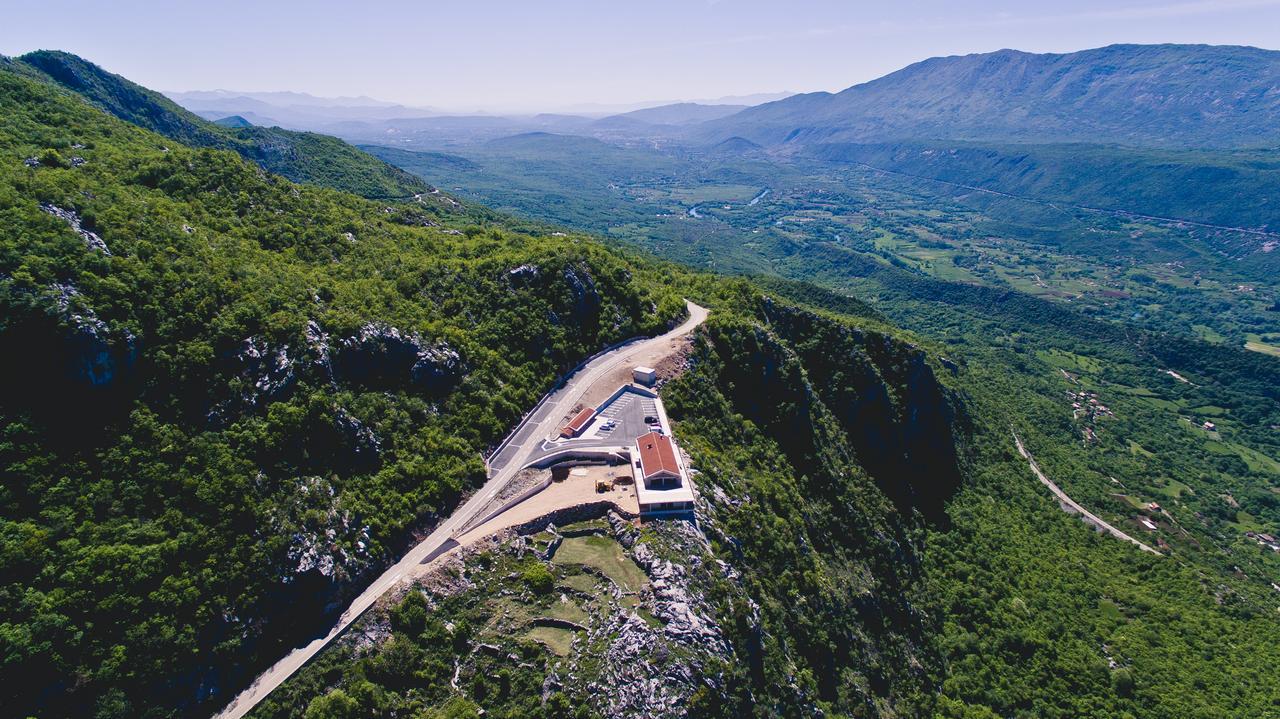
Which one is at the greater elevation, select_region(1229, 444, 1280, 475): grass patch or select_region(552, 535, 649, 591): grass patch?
select_region(552, 535, 649, 591): grass patch

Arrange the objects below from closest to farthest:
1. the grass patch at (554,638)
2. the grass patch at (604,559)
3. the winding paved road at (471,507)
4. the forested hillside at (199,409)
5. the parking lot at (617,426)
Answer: the forested hillside at (199,409) → the winding paved road at (471,507) → the grass patch at (554,638) → the grass patch at (604,559) → the parking lot at (617,426)

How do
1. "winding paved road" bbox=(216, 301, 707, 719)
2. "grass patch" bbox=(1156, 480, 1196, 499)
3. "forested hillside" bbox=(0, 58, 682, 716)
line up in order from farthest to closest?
"grass patch" bbox=(1156, 480, 1196, 499) → "winding paved road" bbox=(216, 301, 707, 719) → "forested hillside" bbox=(0, 58, 682, 716)

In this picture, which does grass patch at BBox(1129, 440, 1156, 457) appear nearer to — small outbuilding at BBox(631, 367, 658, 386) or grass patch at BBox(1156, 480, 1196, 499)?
grass patch at BBox(1156, 480, 1196, 499)

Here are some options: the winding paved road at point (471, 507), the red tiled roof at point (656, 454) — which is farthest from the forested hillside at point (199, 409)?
the red tiled roof at point (656, 454)

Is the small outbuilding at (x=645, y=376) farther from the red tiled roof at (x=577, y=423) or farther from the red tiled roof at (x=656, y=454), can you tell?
the red tiled roof at (x=656, y=454)

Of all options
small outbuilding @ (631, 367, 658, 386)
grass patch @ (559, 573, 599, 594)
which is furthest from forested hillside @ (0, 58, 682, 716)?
grass patch @ (559, 573, 599, 594)

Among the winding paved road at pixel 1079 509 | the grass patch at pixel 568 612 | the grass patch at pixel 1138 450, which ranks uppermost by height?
the grass patch at pixel 568 612
